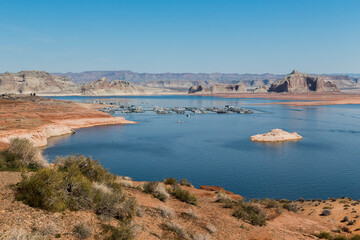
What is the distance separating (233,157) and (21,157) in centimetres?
3093

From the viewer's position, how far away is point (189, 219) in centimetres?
1480

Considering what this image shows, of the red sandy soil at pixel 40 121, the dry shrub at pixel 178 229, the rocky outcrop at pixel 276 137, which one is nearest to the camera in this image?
the dry shrub at pixel 178 229

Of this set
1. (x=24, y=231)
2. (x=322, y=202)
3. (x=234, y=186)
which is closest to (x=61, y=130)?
(x=234, y=186)

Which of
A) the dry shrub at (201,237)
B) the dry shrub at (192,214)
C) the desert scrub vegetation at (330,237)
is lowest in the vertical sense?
the desert scrub vegetation at (330,237)

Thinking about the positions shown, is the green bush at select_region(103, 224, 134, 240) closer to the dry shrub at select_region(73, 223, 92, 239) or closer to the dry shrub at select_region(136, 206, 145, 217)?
the dry shrub at select_region(73, 223, 92, 239)

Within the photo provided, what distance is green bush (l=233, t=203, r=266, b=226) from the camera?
16.6m

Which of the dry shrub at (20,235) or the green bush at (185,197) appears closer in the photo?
the dry shrub at (20,235)

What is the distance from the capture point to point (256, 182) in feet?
104

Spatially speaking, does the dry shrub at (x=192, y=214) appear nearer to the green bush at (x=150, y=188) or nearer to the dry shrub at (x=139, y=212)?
the dry shrub at (x=139, y=212)

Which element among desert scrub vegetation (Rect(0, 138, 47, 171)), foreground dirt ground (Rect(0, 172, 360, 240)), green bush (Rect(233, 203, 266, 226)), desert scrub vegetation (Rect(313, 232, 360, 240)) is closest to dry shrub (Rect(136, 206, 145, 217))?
foreground dirt ground (Rect(0, 172, 360, 240))

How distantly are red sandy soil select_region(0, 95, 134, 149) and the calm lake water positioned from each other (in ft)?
10.7

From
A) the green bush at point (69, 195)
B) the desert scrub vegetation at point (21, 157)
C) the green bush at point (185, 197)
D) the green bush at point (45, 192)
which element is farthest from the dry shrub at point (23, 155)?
the green bush at point (185, 197)

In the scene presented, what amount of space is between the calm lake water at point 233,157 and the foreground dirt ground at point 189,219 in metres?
6.99

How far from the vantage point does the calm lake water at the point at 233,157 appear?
3140cm
